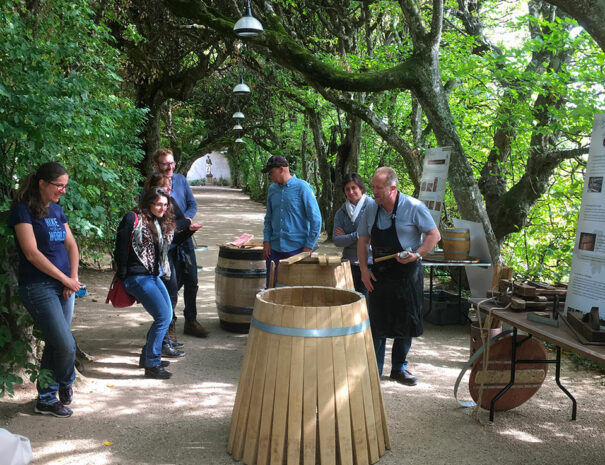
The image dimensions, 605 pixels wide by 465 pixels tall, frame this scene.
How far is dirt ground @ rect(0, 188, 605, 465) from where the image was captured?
3.63 metres

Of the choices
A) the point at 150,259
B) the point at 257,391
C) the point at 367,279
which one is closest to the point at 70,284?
the point at 150,259

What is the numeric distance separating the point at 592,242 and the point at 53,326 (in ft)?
12.0

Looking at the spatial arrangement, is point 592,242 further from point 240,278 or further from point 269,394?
point 240,278

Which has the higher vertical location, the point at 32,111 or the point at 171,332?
the point at 32,111

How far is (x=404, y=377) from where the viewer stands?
5.02 meters

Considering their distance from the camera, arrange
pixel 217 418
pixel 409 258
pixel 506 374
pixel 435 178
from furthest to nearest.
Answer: pixel 435 178 → pixel 409 258 → pixel 506 374 → pixel 217 418

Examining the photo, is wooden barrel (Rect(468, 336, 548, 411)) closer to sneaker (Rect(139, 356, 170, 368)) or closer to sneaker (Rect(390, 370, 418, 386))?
sneaker (Rect(390, 370, 418, 386))

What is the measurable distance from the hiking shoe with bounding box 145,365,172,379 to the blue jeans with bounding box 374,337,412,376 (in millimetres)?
1926

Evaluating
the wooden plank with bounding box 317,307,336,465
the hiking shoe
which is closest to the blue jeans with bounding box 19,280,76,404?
the hiking shoe

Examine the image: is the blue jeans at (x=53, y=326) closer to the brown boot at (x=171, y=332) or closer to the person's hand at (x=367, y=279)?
the brown boot at (x=171, y=332)

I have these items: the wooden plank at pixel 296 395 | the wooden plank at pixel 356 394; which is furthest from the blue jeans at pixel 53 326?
the wooden plank at pixel 356 394

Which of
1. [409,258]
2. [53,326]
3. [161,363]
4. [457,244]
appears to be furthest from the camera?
[457,244]

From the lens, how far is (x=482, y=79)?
8836 mm

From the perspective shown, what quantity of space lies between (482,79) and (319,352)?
713cm
